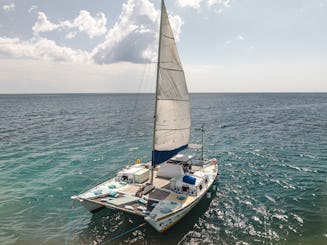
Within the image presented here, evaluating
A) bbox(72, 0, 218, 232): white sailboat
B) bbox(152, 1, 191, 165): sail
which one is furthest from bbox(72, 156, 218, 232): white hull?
bbox(152, 1, 191, 165): sail

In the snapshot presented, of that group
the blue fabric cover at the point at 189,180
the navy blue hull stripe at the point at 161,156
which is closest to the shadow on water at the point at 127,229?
the blue fabric cover at the point at 189,180

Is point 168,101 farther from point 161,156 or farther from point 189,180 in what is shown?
point 189,180

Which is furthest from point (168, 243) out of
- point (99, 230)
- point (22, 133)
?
point (22, 133)

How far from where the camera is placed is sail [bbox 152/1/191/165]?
2306 cm

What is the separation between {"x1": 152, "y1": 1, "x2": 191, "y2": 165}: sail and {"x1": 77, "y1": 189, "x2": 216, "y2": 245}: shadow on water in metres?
6.22

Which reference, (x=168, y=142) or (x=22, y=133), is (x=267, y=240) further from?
(x=22, y=133)

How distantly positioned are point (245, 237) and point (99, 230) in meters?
12.8

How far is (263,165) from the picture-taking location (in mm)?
35594

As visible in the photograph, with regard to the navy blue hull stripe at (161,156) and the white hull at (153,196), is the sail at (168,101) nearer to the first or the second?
the navy blue hull stripe at (161,156)

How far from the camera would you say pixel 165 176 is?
26484 millimetres

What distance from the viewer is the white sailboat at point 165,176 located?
19625mm

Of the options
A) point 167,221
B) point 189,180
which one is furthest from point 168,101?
point 167,221

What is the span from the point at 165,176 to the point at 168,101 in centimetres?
881

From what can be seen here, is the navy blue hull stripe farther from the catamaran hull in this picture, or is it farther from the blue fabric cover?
the catamaran hull
